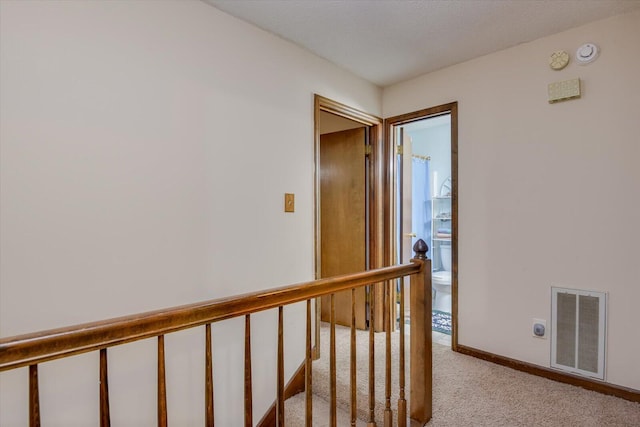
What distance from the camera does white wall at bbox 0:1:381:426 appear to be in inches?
51.6

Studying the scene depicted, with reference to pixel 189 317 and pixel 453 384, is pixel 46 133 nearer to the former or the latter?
pixel 189 317

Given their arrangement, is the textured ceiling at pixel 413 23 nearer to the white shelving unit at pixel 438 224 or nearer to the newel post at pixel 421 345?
the newel post at pixel 421 345

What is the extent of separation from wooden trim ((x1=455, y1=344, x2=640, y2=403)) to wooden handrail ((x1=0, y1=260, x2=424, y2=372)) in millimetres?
1711

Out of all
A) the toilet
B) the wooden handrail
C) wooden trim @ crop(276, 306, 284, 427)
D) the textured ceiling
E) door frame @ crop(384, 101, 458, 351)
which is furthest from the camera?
the toilet

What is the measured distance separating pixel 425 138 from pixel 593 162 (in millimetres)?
2793

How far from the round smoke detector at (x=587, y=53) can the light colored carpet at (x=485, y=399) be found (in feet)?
6.41

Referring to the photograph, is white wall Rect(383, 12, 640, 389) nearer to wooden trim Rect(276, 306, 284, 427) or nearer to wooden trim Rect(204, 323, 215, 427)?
wooden trim Rect(276, 306, 284, 427)

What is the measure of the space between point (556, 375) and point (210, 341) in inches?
86.6

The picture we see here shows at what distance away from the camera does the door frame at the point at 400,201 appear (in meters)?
2.60

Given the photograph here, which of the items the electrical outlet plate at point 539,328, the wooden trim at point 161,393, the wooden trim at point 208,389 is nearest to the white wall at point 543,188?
the electrical outlet plate at point 539,328

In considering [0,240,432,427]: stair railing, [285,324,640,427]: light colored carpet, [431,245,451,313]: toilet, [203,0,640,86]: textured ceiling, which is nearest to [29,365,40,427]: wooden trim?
[0,240,432,427]: stair railing

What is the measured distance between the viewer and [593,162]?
2.03 metres

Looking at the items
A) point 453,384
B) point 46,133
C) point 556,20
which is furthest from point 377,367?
point 556,20

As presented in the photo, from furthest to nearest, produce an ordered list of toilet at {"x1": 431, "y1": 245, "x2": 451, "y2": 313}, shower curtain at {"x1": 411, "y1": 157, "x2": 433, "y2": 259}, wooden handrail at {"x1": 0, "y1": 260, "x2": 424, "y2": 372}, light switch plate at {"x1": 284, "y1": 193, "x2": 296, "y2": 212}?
1. shower curtain at {"x1": 411, "y1": 157, "x2": 433, "y2": 259}
2. toilet at {"x1": 431, "y1": 245, "x2": 451, "y2": 313}
3. light switch plate at {"x1": 284, "y1": 193, "x2": 296, "y2": 212}
4. wooden handrail at {"x1": 0, "y1": 260, "x2": 424, "y2": 372}
